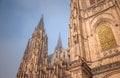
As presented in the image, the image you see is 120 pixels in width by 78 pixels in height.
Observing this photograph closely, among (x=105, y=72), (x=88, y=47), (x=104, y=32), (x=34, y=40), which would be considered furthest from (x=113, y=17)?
(x=34, y=40)

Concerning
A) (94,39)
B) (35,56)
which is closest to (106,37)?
(94,39)

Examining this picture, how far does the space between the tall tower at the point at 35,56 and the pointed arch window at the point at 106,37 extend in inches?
672

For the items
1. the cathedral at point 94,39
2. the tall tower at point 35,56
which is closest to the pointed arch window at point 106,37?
the cathedral at point 94,39

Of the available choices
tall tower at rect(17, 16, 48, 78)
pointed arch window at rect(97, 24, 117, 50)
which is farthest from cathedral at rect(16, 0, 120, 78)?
tall tower at rect(17, 16, 48, 78)

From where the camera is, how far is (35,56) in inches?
1326

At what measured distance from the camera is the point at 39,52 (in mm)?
35438

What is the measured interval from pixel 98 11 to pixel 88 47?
475 centimetres

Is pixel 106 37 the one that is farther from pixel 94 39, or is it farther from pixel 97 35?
pixel 94 39

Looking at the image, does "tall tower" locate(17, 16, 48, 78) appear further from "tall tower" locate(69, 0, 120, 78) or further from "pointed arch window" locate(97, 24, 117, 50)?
"pointed arch window" locate(97, 24, 117, 50)

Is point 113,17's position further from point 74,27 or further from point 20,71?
point 20,71

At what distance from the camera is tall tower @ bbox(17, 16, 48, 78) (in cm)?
3077

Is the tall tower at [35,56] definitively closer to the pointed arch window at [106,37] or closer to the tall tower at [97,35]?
the tall tower at [97,35]

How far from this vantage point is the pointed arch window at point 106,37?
1440cm

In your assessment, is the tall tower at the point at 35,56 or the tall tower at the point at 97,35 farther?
the tall tower at the point at 35,56
